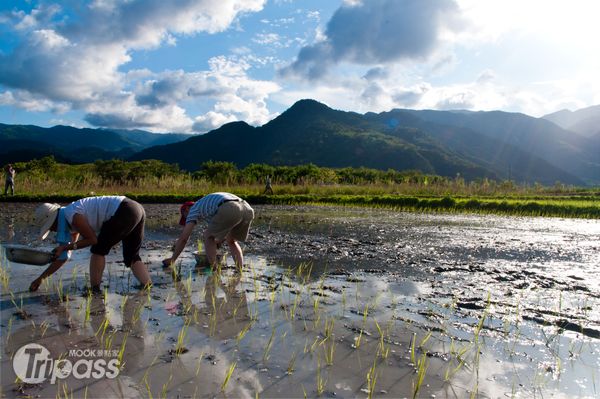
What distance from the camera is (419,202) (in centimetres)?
2048

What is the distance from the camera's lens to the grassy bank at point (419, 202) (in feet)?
60.7

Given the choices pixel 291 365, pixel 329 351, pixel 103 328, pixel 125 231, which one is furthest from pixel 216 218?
pixel 291 365

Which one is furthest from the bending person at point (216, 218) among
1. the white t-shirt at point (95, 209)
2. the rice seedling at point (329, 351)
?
the rice seedling at point (329, 351)

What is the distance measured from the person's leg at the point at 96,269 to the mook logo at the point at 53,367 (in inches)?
69.7

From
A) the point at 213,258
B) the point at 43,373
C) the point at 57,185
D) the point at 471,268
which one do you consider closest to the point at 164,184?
the point at 57,185

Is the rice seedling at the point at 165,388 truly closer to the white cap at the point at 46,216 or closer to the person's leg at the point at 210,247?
the white cap at the point at 46,216

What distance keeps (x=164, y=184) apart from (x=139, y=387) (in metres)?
21.8

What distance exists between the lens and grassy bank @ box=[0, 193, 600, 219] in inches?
728

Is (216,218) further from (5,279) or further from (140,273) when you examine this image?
(5,279)

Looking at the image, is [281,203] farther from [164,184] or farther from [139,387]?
[139,387]

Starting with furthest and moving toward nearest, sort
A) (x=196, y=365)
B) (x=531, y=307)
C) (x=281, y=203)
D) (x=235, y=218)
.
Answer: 1. (x=281, y=203)
2. (x=235, y=218)
3. (x=531, y=307)
4. (x=196, y=365)

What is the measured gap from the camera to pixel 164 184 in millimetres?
23688

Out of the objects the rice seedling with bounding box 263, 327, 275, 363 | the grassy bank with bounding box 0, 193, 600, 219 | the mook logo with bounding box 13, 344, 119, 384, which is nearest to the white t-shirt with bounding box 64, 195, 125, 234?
the mook logo with bounding box 13, 344, 119, 384

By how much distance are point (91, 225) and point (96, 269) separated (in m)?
0.59
